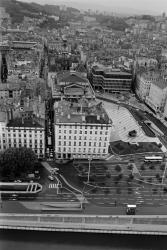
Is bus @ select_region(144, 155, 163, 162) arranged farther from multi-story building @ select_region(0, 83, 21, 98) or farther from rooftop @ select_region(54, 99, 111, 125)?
multi-story building @ select_region(0, 83, 21, 98)

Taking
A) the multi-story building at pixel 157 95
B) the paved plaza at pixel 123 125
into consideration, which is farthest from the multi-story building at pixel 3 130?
the multi-story building at pixel 157 95

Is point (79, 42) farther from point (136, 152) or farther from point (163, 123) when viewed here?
point (136, 152)

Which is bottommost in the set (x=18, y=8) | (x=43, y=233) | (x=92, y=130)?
(x=43, y=233)

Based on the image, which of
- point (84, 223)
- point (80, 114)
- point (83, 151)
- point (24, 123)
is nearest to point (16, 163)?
point (24, 123)

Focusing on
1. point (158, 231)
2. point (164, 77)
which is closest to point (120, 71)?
point (164, 77)

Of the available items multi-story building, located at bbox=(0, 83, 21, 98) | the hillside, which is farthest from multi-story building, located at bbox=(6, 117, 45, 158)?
the hillside

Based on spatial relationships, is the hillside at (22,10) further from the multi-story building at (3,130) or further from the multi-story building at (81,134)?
the multi-story building at (81,134)

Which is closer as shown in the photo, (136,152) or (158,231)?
(158,231)

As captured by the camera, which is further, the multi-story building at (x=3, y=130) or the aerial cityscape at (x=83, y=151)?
the multi-story building at (x=3, y=130)
